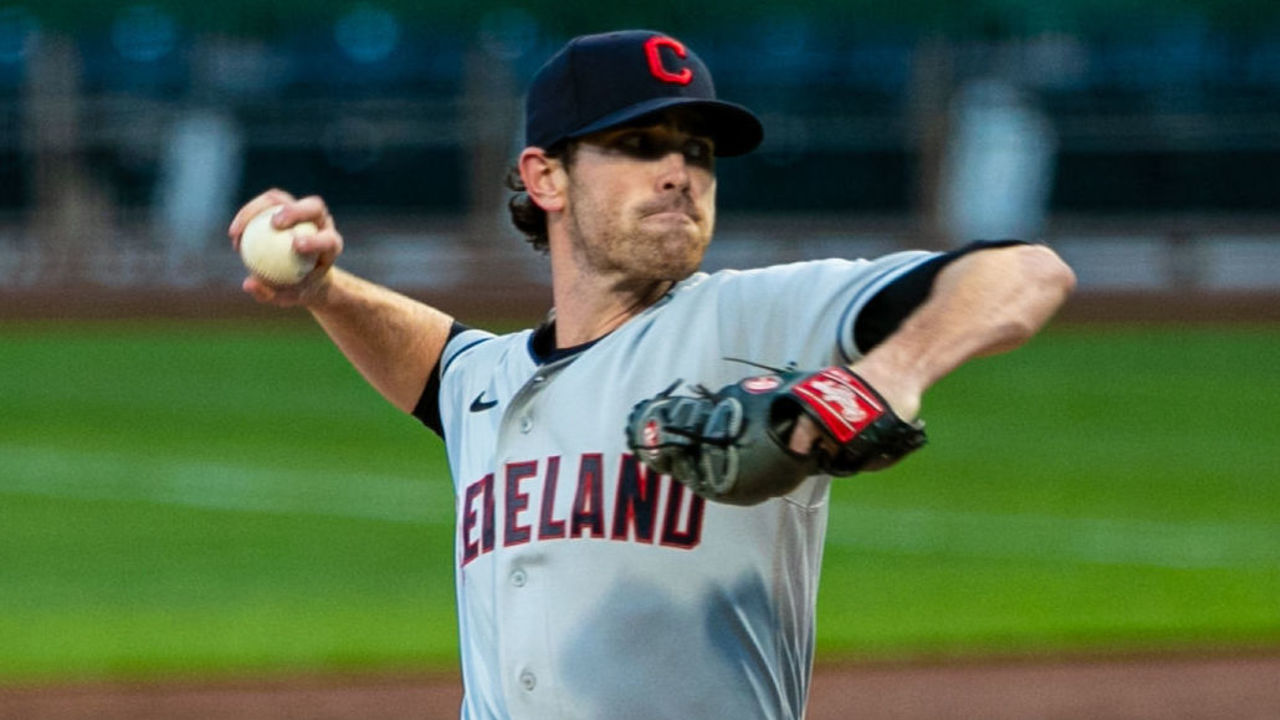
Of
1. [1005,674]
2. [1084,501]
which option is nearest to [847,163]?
[1084,501]

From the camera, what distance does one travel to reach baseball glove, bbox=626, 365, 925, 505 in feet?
7.45

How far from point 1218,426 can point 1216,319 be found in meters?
4.43

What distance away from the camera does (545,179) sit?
3076mm

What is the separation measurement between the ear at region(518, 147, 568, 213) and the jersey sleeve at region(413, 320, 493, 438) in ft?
1.41

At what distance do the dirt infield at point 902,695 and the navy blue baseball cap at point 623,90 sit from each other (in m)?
4.67

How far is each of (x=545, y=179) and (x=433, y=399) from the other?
620 mm

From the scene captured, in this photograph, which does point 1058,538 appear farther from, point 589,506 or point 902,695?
point 589,506

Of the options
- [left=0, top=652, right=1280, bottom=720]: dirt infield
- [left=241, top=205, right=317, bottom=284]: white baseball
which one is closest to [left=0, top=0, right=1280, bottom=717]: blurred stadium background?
[left=0, top=652, right=1280, bottom=720]: dirt infield

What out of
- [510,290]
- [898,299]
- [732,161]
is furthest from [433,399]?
[732,161]

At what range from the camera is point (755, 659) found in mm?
2805

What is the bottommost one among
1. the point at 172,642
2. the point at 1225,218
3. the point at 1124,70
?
the point at 172,642

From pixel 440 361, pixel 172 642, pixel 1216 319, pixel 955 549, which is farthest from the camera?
pixel 1216 319

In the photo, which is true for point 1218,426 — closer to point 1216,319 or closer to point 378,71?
point 1216,319

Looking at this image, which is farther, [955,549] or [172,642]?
[955,549]
